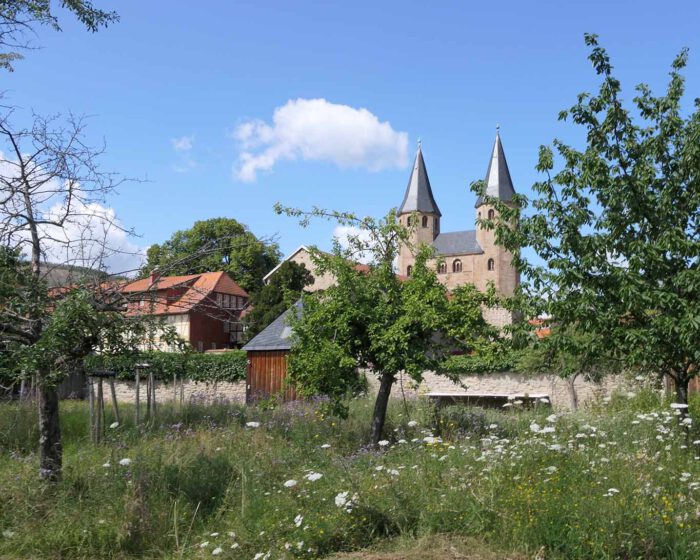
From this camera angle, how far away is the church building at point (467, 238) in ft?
201

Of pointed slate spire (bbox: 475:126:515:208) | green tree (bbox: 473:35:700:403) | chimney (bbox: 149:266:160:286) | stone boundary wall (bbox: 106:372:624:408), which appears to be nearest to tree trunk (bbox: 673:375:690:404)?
green tree (bbox: 473:35:700:403)

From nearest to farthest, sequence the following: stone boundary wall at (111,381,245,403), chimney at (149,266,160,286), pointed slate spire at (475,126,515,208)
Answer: chimney at (149,266,160,286) → stone boundary wall at (111,381,245,403) → pointed slate spire at (475,126,515,208)

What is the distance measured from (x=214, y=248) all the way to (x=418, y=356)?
3.66 meters

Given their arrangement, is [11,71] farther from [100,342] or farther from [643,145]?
[643,145]

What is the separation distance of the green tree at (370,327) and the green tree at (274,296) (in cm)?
1998

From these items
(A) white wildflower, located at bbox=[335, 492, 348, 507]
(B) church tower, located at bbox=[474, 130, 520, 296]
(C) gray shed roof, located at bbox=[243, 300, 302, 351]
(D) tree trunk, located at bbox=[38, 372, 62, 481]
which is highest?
(B) church tower, located at bbox=[474, 130, 520, 296]

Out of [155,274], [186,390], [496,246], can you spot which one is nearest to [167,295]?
[155,274]

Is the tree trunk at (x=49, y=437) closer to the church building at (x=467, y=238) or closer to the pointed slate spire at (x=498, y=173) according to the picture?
the church building at (x=467, y=238)

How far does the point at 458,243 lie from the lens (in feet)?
227

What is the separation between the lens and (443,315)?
9258mm

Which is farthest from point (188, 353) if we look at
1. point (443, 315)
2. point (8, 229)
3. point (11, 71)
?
point (11, 71)

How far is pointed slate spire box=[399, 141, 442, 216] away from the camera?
66.6m

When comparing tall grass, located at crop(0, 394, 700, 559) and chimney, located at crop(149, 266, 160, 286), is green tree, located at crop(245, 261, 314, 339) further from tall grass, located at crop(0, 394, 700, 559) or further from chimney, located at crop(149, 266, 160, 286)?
chimney, located at crop(149, 266, 160, 286)

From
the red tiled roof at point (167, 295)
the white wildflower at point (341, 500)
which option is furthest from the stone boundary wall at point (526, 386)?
the white wildflower at point (341, 500)
